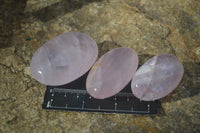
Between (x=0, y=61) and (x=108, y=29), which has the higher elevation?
(x=108, y=29)

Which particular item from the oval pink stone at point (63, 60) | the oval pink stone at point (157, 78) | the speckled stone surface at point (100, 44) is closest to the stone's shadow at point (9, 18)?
the speckled stone surface at point (100, 44)

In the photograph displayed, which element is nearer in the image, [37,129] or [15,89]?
[37,129]

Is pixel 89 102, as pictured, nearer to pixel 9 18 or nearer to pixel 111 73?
pixel 111 73

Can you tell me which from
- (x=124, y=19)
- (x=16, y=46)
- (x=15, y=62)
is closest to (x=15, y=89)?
(x=15, y=62)

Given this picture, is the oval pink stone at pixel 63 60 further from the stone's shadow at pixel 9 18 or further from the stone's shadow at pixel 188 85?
the stone's shadow at pixel 188 85

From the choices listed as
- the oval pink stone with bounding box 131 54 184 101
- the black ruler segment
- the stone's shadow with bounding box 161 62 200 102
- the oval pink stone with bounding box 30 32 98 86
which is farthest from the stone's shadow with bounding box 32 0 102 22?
the stone's shadow with bounding box 161 62 200 102

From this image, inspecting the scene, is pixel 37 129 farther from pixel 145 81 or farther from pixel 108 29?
pixel 108 29

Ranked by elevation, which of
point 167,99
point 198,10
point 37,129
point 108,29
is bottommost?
point 37,129
